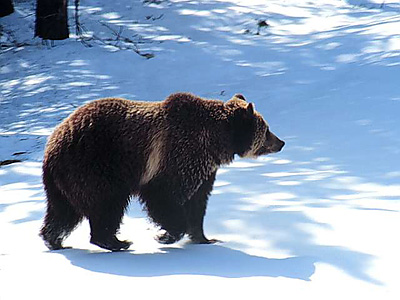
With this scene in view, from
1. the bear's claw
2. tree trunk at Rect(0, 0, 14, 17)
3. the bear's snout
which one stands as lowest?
tree trunk at Rect(0, 0, 14, 17)

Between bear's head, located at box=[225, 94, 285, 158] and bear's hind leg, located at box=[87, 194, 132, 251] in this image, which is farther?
bear's head, located at box=[225, 94, 285, 158]

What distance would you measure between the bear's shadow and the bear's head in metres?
0.91

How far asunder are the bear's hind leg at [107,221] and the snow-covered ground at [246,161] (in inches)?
4.5

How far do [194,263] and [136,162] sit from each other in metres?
0.97

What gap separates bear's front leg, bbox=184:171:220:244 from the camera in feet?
19.0

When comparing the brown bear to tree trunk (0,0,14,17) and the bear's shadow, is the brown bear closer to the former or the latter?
the bear's shadow

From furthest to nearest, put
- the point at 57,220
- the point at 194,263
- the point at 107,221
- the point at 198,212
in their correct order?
the point at 198,212, the point at 57,220, the point at 107,221, the point at 194,263

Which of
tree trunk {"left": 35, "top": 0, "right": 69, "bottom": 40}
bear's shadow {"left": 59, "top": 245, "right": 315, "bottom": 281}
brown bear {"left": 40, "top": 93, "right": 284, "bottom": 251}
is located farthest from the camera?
tree trunk {"left": 35, "top": 0, "right": 69, "bottom": 40}

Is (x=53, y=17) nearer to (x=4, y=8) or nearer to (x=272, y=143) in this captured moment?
(x=4, y=8)

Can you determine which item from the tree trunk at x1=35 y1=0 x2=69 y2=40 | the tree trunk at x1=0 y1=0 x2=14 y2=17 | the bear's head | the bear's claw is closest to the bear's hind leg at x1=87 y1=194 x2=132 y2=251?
the bear's claw

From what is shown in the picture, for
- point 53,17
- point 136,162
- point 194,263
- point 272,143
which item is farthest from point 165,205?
point 53,17

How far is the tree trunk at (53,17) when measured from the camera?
51.3ft

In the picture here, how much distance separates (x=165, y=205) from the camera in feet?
18.2

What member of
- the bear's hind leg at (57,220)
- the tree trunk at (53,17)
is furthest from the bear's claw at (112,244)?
the tree trunk at (53,17)
